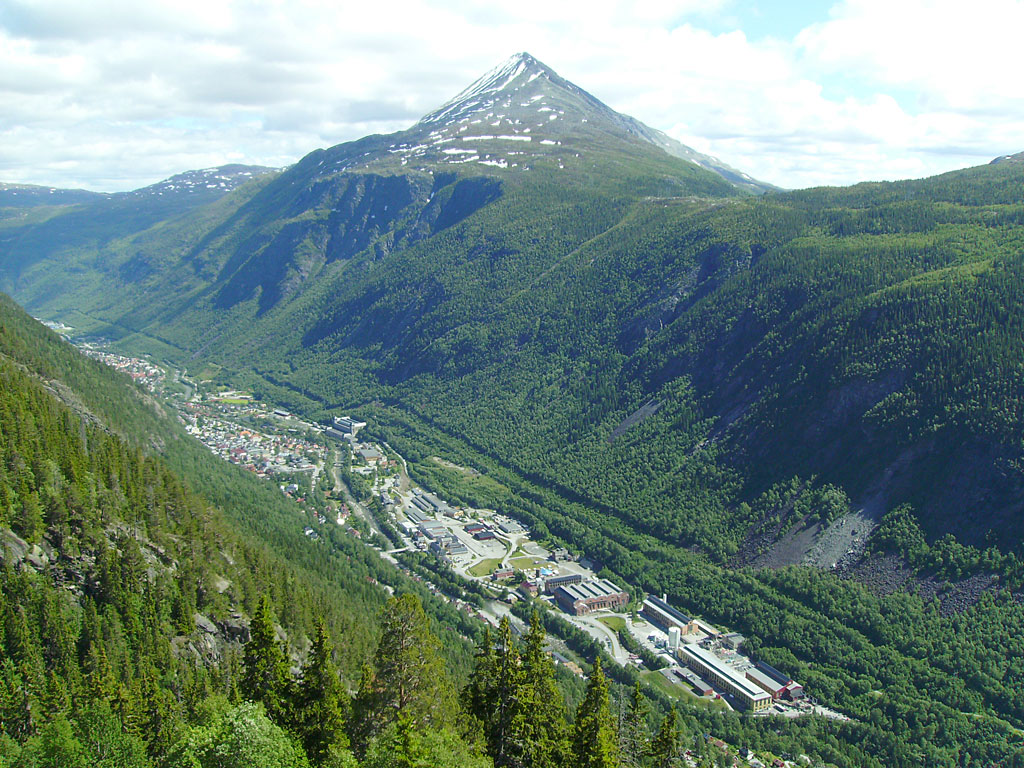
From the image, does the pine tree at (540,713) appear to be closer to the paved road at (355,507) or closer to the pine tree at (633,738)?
the pine tree at (633,738)

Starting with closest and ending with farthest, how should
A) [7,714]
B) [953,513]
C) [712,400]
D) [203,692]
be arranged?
1. [7,714]
2. [203,692]
3. [953,513]
4. [712,400]

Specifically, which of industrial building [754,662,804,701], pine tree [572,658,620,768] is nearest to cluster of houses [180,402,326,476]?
industrial building [754,662,804,701]

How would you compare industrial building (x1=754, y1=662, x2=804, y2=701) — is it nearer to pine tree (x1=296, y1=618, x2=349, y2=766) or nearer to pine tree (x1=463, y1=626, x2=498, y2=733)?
pine tree (x1=463, y1=626, x2=498, y2=733)

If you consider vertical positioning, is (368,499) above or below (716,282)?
below

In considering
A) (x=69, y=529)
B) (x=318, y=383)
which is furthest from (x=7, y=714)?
(x=318, y=383)

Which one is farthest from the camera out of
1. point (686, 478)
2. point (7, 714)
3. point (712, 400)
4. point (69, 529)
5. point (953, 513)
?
point (712, 400)

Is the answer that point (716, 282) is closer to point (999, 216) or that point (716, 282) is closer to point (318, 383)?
point (999, 216)

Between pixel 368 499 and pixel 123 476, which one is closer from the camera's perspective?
pixel 123 476
